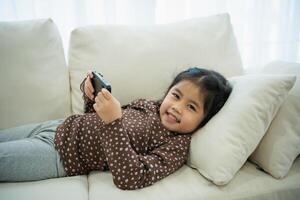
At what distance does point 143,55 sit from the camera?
4.66ft

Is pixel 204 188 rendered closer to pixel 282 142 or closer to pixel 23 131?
pixel 282 142

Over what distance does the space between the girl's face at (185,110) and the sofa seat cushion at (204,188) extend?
0.58 ft

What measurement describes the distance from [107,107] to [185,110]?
0.33 meters

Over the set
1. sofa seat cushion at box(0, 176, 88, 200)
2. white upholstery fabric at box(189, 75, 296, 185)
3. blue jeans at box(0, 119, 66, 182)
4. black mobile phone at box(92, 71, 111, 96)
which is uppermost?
black mobile phone at box(92, 71, 111, 96)

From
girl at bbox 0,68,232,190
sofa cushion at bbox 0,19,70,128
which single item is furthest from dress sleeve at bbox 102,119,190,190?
sofa cushion at bbox 0,19,70,128

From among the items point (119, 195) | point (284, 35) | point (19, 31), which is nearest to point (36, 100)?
point (19, 31)

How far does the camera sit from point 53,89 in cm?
141

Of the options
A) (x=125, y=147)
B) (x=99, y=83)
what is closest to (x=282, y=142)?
(x=125, y=147)

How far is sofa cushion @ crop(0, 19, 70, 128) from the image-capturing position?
136 cm

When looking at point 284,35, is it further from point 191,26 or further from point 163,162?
point 163,162

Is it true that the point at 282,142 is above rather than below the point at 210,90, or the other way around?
below

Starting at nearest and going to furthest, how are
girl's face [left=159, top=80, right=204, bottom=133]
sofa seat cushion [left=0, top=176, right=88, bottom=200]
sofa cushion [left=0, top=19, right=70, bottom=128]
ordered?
sofa seat cushion [left=0, top=176, right=88, bottom=200], girl's face [left=159, top=80, right=204, bottom=133], sofa cushion [left=0, top=19, right=70, bottom=128]

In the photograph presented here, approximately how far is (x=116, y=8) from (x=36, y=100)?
2.28 ft

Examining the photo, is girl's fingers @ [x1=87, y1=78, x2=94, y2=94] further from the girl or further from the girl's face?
the girl's face
